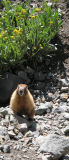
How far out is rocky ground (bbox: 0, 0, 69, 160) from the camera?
4.16 m

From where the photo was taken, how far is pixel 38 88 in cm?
715

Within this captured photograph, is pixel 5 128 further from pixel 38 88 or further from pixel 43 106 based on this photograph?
pixel 38 88

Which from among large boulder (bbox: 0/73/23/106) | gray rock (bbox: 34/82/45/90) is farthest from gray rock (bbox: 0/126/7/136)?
gray rock (bbox: 34/82/45/90)

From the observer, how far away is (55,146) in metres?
4.11

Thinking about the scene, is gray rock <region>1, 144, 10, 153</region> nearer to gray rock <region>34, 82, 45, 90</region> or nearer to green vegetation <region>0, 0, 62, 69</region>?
green vegetation <region>0, 0, 62, 69</region>

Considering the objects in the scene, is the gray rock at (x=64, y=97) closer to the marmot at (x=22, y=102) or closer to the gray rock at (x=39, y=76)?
the gray rock at (x=39, y=76)

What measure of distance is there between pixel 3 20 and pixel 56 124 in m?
3.04

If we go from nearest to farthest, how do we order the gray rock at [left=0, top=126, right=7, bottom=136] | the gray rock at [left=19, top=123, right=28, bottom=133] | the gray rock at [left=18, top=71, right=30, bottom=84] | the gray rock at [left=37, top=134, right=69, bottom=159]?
the gray rock at [left=37, top=134, right=69, bottom=159] < the gray rock at [left=0, top=126, right=7, bottom=136] < the gray rock at [left=19, top=123, right=28, bottom=133] < the gray rock at [left=18, top=71, right=30, bottom=84]

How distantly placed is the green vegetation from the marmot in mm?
1461

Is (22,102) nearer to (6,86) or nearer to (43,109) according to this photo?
(43,109)

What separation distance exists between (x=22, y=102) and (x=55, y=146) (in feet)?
5.02

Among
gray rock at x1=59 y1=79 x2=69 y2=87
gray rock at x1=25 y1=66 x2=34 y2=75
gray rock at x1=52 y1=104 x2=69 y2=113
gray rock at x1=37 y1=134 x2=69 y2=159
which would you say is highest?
gray rock at x1=25 y1=66 x2=34 y2=75

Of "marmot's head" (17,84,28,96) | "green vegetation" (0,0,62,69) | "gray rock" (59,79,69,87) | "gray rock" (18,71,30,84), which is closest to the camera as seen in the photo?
"marmot's head" (17,84,28,96)

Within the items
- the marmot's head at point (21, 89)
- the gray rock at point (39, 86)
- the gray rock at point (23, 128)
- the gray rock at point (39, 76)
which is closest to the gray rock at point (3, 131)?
the gray rock at point (23, 128)
